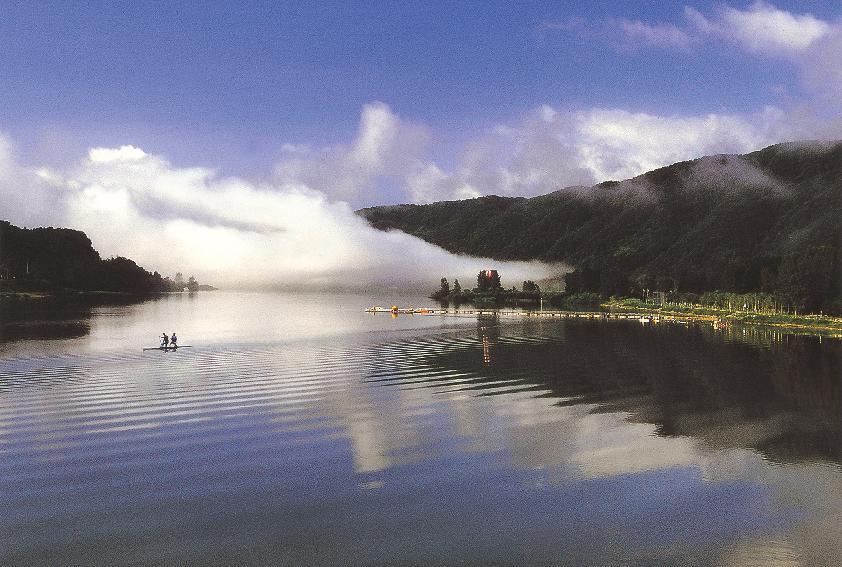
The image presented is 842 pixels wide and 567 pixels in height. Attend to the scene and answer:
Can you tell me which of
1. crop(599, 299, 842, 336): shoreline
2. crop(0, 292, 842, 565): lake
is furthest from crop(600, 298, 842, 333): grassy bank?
crop(0, 292, 842, 565): lake

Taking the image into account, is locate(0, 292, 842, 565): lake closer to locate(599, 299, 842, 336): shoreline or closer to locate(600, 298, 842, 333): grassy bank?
locate(599, 299, 842, 336): shoreline

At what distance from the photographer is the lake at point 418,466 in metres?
22.9

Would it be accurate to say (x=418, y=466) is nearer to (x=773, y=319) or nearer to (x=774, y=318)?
(x=773, y=319)

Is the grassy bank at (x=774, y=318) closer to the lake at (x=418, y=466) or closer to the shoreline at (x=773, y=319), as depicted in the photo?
the shoreline at (x=773, y=319)

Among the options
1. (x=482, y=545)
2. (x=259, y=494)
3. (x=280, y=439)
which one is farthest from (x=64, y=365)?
(x=482, y=545)

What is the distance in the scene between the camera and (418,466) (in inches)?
1265

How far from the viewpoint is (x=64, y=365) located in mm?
71000

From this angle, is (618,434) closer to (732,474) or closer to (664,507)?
(732,474)

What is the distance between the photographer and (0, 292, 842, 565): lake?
75.0ft

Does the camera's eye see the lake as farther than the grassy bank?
No

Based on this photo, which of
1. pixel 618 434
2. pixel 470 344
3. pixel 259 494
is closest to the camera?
Answer: pixel 259 494

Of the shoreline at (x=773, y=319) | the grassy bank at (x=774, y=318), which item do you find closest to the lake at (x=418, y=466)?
the shoreline at (x=773, y=319)

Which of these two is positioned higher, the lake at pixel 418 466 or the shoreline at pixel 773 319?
the shoreline at pixel 773 319

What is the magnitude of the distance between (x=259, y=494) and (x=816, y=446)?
3098 cm
